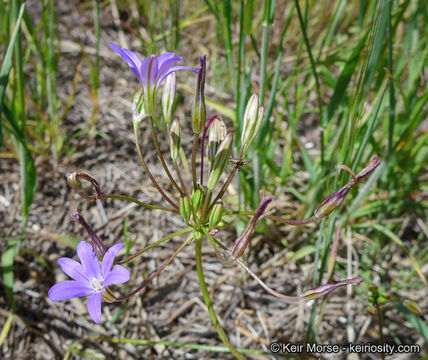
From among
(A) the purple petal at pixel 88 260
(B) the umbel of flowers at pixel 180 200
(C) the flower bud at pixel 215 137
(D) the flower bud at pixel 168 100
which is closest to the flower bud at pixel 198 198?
(B) the umbel of flowers at pixel 180 200

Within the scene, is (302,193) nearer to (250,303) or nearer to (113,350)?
(250,303)

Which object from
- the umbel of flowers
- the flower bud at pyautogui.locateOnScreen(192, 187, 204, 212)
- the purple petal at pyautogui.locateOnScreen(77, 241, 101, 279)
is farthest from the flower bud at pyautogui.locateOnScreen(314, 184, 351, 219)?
the purple petal at pyautogui.locateOnScreen(77, 241, 101, 279)

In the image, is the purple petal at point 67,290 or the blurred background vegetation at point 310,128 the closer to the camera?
the purple petal at point 67,290

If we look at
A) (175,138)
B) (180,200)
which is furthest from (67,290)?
(175,138)

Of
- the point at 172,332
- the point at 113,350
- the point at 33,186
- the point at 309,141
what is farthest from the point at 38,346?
the point at 309,141

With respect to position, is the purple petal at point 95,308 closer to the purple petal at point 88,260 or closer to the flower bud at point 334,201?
the purple petal at point 88,260

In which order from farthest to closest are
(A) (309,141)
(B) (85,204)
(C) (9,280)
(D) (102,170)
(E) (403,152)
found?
1. (A) (309,141)
2. (D) (102,170)
3. (B) (85,204)
4. (E) (403,152)
5. (C) (9,280)

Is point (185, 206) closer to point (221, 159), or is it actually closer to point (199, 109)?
point (221, 159)

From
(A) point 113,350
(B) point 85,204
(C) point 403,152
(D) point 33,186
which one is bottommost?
(A) point 113,350
